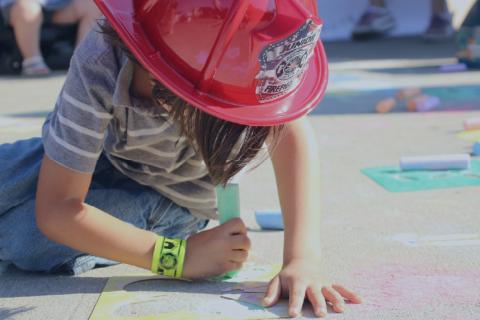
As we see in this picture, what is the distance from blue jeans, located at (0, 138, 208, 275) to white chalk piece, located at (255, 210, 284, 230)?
17 cm

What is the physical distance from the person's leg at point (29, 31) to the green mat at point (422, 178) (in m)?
3.09

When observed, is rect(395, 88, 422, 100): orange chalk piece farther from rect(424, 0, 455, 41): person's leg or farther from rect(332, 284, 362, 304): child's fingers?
rect(424, 0, 455, 41): person's leg

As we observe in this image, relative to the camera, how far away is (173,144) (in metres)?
1.68

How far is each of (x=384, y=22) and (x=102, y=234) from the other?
5.61 metres

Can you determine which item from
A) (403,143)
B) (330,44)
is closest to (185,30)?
(403,143)

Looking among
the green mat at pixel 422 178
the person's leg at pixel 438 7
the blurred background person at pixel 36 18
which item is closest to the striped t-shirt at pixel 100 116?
the green mat at pixel 422 178

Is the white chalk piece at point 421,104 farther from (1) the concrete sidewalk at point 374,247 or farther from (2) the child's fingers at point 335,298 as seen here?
Result: (2) the child's fingers at point 335,298

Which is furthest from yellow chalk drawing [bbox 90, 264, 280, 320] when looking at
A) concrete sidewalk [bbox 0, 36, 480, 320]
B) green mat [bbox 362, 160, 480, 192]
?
green mat [bbox 362, 160, 480, 192]

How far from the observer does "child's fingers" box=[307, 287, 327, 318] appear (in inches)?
55.8

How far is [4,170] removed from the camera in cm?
179

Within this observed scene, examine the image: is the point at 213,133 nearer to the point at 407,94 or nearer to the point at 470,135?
the point at 470,135

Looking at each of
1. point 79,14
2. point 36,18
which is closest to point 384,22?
point 79,14

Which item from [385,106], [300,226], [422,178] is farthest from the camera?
[385,106]

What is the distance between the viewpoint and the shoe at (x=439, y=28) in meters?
6.41
